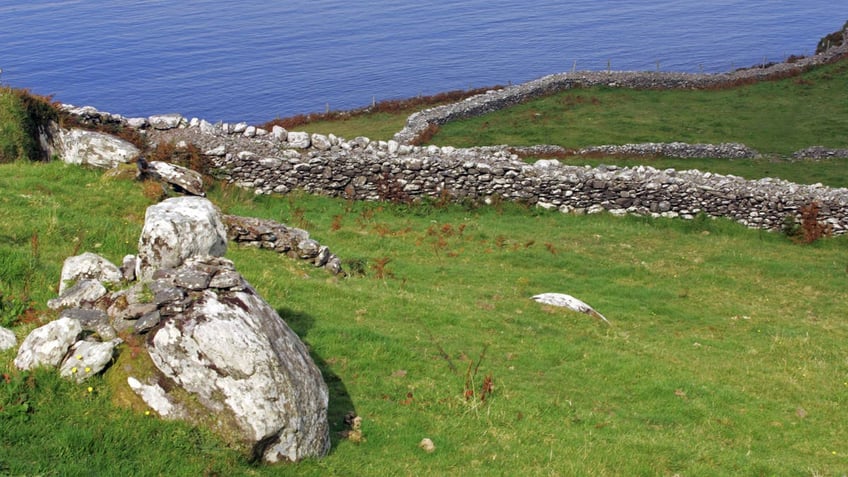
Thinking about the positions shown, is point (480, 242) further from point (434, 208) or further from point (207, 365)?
point (207, 365)

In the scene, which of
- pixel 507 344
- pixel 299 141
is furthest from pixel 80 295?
pixel 299 141

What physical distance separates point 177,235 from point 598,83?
56.5 metres

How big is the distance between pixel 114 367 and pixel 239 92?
90441 mm

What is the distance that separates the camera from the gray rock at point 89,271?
12773mm

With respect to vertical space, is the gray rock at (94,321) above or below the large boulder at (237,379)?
above

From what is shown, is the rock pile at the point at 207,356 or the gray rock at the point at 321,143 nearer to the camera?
the rock pile at the point at 207,356

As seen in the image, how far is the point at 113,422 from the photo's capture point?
9484 millimetres

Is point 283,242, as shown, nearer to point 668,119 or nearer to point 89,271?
point 89,271

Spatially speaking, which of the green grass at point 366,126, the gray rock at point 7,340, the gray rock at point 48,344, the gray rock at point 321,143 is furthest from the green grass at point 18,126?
the green grass at point 366,126

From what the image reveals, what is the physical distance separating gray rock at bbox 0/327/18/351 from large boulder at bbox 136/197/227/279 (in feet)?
A: 7.28

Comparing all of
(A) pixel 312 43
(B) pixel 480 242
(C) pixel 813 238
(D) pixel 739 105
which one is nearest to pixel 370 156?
(B) pixel 480 242

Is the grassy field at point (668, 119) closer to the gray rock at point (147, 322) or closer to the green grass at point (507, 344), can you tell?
the green grass at point (507, 344)

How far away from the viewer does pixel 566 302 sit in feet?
66.5

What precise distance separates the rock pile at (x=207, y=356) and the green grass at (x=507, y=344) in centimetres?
34
